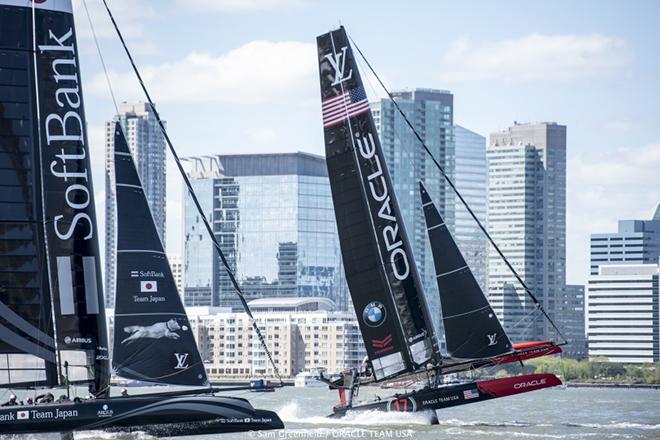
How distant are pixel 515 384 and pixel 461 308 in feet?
13.2

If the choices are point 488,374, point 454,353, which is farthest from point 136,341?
point 488,374

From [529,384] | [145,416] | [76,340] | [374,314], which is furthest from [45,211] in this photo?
[529,384]

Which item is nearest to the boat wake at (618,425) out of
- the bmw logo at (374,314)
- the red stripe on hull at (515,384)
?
the red stripe on hull at (515,384)

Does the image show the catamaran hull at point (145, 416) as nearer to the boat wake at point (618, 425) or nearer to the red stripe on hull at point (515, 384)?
the red stripe on hull at point (515, 384)

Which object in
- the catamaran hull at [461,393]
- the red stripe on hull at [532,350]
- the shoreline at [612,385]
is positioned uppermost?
the red stripe on hull at [532,350]

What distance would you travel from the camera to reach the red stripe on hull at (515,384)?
140 ft

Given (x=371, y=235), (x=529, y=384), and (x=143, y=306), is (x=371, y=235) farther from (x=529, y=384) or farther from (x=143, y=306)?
(x=143, y=306)

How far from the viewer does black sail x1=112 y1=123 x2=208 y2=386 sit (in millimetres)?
35000

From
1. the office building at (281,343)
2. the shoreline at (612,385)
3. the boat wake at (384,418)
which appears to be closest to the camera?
the boat wake at (384,418)

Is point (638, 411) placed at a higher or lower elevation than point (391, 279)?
lower

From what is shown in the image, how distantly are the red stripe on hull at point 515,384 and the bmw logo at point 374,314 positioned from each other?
11.1ft

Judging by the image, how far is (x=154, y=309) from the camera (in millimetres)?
35812

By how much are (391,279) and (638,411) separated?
27.1 metres

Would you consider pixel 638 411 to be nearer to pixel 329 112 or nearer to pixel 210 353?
pixel 329 112
